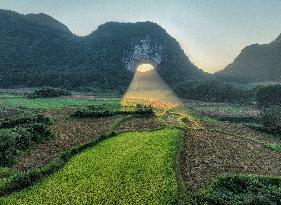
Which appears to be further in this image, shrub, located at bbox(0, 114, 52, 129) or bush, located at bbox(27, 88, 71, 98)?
bush, located at bbox(27, 88, 71, 98)

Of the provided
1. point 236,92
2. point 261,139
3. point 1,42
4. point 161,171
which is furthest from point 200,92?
point 1,42

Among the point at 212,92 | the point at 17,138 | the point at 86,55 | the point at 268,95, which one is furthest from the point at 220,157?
the point at 86,55

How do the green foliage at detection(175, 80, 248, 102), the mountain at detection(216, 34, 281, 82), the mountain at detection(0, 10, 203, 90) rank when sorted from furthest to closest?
1. the mountain at detection(216, 34, 281, 82)
2. the mountain at detection(0, 10, 203, 90)
3. the green foliage at detection(175, 80, 248, 102)

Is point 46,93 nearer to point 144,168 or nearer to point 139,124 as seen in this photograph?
point 139,124

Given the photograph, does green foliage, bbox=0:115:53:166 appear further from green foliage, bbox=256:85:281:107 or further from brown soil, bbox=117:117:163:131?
green foliage, bbox=256:85:281:107

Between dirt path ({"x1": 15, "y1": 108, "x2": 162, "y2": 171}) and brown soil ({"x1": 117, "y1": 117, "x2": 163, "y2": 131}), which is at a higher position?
brown soil ({"x1": 117, "y1": 117, "x2": 163, "y2": 131})

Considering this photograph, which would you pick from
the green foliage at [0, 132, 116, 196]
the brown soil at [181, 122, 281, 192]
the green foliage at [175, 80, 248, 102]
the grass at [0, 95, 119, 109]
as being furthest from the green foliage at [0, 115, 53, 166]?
the green foliage at [175, 80, 248, 102]
